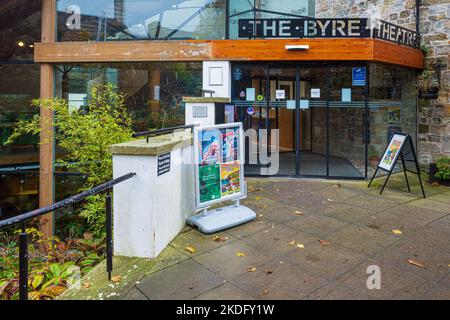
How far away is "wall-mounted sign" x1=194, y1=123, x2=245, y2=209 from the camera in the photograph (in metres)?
4.62

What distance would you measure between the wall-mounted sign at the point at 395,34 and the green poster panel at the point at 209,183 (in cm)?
543

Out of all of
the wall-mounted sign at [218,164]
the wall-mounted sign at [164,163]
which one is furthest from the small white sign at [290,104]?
the wall-mounted sign at [164,163]

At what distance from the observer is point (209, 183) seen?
478 cm

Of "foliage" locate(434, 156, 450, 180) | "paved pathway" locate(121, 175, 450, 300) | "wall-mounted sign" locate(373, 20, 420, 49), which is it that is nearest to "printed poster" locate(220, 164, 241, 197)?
"paved pathway" locate(121, 175, 450, 300)

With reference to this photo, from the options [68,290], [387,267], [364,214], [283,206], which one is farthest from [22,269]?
[364,214]

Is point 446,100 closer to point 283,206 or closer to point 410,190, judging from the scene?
point 410,190

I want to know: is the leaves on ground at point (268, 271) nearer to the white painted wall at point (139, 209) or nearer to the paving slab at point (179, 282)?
the paving slab at point (179, 282)

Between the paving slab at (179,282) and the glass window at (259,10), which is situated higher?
the glass window at (259,10)

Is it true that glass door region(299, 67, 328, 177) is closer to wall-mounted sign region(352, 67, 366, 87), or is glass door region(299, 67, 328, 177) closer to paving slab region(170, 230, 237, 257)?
wall-mounted sign region(352, 67, 366, 87)

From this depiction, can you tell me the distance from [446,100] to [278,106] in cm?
446

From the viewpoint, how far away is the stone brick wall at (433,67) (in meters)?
9.14

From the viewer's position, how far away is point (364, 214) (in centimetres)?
536

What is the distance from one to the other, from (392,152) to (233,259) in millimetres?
4426

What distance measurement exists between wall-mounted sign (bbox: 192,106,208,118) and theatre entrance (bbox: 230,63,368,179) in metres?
1.19
